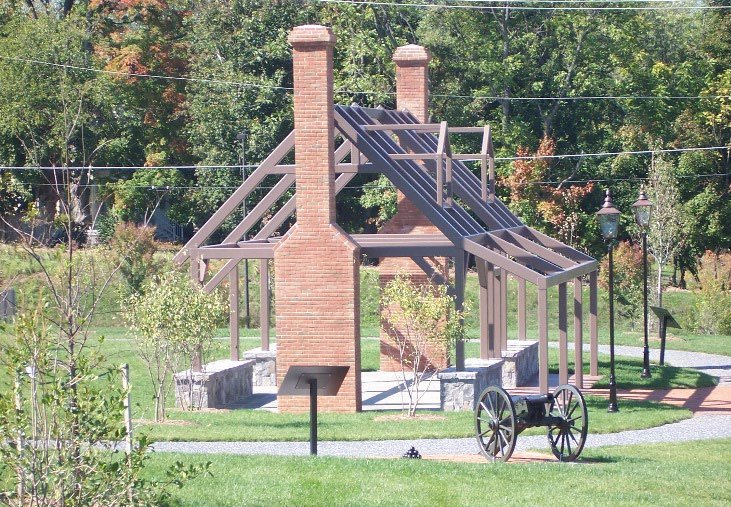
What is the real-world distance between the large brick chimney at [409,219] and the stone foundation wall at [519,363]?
1.43 metres

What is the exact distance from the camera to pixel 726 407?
20984mm

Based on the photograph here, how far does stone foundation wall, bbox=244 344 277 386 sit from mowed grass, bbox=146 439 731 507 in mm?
10044

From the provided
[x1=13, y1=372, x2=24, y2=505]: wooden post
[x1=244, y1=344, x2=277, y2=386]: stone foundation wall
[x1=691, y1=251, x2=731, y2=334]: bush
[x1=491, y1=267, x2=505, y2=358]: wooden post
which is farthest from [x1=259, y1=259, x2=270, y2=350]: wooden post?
[x1=691, y1=251, x2=731, y2=334]: bush

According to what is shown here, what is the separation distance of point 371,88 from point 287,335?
24.8 m

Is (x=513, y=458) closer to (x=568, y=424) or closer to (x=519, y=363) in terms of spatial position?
(x=568, y=424)

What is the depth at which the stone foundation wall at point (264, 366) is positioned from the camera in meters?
24.2

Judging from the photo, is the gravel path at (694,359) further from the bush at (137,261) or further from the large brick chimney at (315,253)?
the bush at (137,261)

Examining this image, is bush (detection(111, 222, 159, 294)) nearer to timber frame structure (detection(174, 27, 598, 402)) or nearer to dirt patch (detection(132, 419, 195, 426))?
timber frame structure (detection(174, 27, 598, 402))

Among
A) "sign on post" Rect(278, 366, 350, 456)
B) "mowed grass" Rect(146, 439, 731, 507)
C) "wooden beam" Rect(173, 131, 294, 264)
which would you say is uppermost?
"wooden beam" Rect(173, 131, 294, 264)

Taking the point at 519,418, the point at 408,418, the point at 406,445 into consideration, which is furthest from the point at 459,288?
the point at 519,418

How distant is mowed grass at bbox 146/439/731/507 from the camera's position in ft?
39.2

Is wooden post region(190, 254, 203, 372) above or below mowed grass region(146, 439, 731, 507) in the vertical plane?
above

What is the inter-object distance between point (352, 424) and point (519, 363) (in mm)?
6428

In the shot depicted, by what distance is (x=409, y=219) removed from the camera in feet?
82.4
